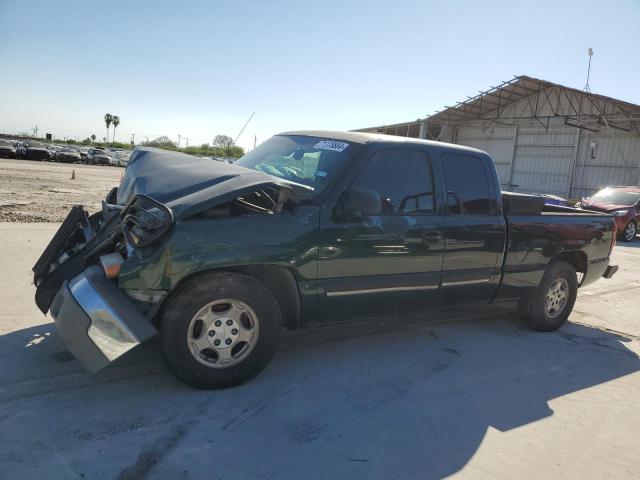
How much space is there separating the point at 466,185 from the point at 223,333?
8.76ft

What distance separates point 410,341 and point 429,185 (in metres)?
1.57

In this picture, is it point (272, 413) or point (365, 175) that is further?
point (365, 175)

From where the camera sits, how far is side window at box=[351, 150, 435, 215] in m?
4.17

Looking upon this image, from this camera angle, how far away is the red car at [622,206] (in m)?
16.3

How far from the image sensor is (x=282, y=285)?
152 inches

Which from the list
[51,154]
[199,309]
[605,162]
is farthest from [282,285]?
[51,154]

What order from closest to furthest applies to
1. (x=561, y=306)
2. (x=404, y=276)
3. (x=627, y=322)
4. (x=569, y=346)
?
(x=404, y=276) → (x=569, y=346) → (x=561, y=306) → (x=627, y=322)

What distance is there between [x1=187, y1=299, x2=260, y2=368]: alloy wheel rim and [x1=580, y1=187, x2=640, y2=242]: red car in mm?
15369

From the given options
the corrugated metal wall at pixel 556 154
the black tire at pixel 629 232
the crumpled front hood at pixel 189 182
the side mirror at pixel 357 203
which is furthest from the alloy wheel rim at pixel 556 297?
the corrugated metal wall at pixel 556 154

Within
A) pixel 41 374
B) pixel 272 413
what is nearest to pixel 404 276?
pixel 272 413

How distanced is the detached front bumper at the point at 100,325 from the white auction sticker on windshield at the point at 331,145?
2032mm

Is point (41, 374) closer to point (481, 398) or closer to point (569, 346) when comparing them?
point (481, 398)

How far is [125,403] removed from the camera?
333 centimetres

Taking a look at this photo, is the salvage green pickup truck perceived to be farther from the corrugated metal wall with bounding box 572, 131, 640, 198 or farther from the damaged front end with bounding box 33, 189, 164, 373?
the corrugated metal wall with bounding box 572, 131, 640, 198
